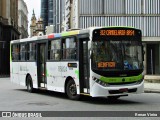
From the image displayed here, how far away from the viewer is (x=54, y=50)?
20.5 m

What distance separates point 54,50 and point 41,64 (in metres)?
2.14

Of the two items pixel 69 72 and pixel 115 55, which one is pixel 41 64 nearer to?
pixel 69 72

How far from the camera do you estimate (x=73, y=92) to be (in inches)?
737

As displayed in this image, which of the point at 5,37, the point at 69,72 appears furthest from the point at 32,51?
the point at 5,37

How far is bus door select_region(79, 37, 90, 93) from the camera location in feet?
58.0

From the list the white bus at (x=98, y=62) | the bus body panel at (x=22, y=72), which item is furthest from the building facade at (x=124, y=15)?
the white bus at (x=98, y=62)

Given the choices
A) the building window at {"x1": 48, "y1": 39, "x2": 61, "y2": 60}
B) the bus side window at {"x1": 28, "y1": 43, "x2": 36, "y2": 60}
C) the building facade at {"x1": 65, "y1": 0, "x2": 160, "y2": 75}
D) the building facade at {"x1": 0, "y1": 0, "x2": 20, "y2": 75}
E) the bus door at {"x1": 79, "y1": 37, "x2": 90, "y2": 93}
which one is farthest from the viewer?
the building facade at {"x1": 0, "y1": 0, "x2": 20, "y2": 75}

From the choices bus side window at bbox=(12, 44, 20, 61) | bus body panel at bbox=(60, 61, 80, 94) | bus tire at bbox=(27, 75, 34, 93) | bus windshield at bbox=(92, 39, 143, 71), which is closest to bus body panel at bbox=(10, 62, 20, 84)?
bus side window at bbox=(12, 44, 20, 61)

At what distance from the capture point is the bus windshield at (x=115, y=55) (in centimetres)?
1698

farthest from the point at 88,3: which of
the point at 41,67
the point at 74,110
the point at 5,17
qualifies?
the point at 5,17

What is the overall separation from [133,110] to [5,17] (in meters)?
66.2

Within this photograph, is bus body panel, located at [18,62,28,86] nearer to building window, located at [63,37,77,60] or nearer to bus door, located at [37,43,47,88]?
bus door, located at [37,43,47,88]

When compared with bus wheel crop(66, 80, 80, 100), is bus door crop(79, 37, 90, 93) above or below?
above

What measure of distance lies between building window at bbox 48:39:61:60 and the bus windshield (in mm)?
3326
